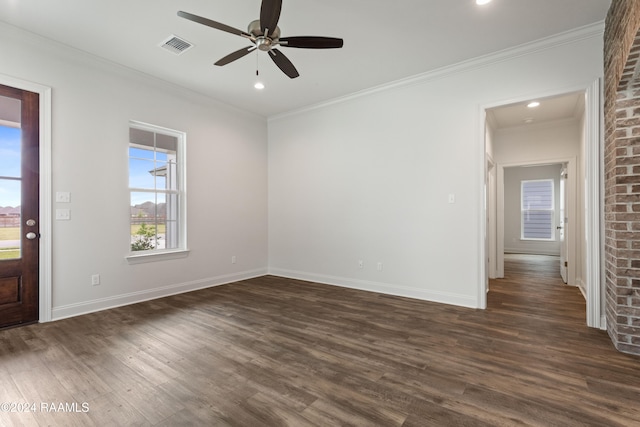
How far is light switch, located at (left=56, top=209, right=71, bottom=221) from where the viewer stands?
131 inches

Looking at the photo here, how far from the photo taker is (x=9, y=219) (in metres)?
3.06

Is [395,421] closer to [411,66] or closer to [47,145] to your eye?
[411,66]

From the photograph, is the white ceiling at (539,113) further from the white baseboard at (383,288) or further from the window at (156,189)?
the window at (156,189)

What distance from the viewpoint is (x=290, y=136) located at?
5.55 meters

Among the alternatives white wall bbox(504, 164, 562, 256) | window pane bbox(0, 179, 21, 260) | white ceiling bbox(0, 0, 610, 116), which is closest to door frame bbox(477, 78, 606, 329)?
white ceiling bbox(0, 0, 610, 116)

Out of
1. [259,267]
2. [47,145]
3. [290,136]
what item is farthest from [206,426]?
[290,136]

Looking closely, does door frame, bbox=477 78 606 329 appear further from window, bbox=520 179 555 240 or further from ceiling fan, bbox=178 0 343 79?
window, bbox=520 179 555 240

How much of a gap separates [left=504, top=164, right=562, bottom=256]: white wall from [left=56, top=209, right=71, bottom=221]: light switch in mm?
10168

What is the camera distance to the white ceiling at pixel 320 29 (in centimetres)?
271

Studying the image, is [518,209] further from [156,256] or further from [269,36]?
[156,256]

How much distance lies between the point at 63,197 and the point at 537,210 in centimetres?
1094

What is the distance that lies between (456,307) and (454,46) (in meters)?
3.05

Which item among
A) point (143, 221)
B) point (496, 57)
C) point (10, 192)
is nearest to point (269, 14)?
point (496, 57)

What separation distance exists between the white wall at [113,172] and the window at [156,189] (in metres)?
0.14
